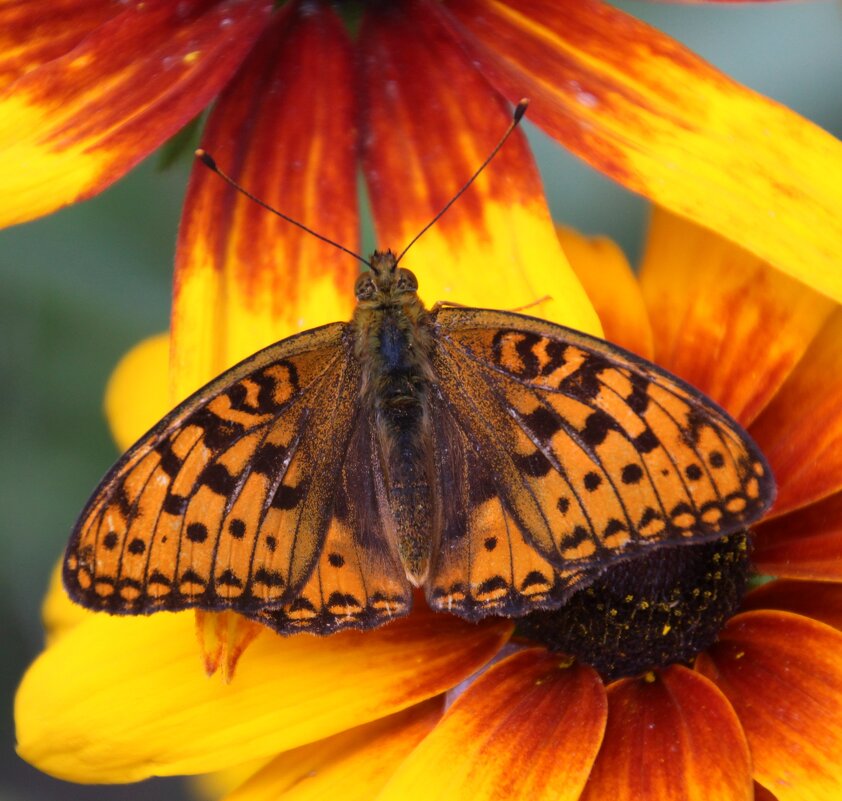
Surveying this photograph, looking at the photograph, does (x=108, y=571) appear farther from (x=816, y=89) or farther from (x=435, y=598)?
(x=816, y=89)

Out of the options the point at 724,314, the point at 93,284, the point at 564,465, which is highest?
the point at 724,314

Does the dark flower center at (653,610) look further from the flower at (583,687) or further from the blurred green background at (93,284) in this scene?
the blurred green background at (93,284)

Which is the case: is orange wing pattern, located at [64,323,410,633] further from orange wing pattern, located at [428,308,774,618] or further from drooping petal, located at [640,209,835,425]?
drooping petal, located at [640,209,835,425]

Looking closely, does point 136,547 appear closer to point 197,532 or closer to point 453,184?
point 197,532

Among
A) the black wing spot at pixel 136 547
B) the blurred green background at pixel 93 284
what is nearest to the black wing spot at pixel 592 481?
the black wing spot at pixel 136 547

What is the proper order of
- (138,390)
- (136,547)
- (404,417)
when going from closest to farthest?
1. (136,547)
2. (404,417)
3. (138,390)

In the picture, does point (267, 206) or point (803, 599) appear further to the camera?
point (803, 599)

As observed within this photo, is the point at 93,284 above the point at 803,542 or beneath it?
beneath

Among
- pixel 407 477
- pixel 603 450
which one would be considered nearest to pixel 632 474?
pixel 603 450
